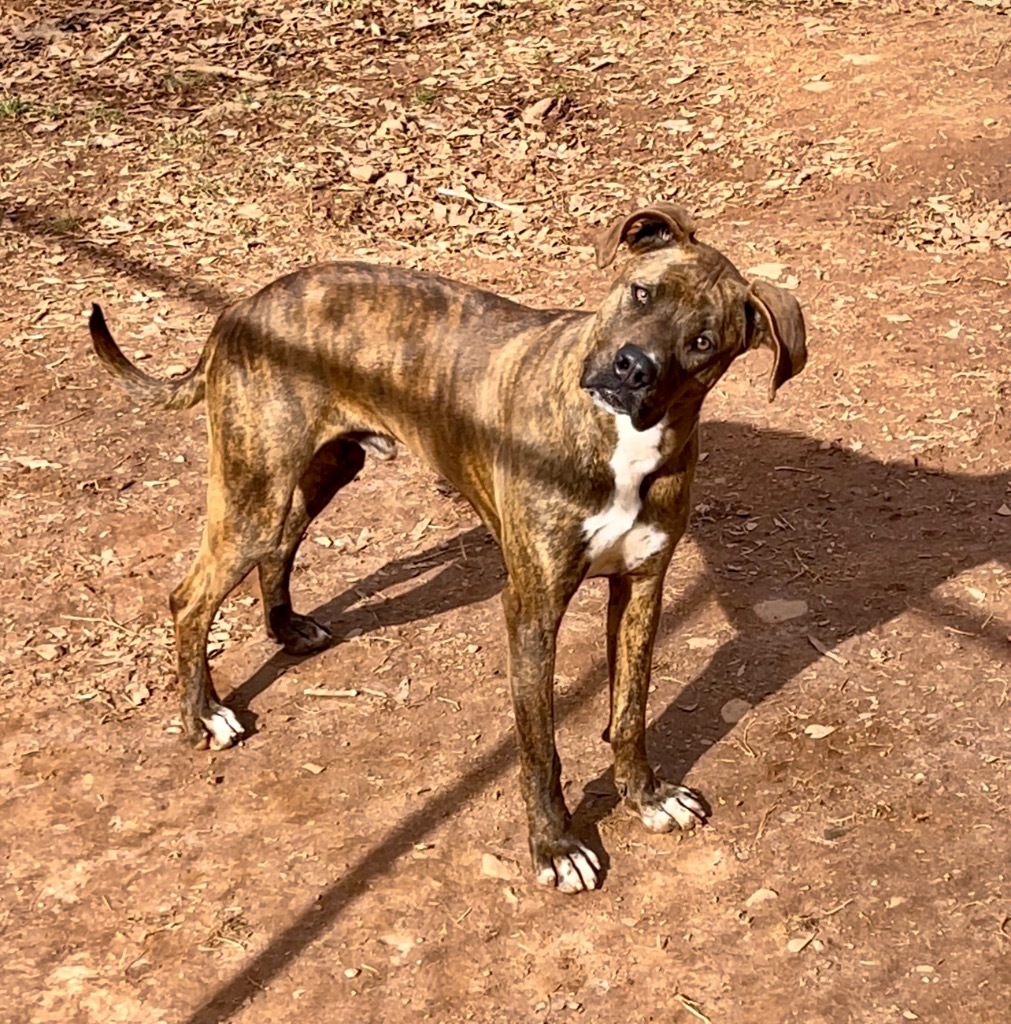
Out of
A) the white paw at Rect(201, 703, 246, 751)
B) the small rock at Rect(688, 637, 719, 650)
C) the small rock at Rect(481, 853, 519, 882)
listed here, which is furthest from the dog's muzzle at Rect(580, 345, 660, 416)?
the white paw at Rect(201, 703, 246, 751)

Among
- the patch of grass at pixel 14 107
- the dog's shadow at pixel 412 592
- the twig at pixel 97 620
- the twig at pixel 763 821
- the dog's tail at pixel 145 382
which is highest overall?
the dog's tail at pixel 145 382

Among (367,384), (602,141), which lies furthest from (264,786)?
(602,141)

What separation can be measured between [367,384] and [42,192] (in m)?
5.59

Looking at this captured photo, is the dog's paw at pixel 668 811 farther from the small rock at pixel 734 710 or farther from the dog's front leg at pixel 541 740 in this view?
the small rock at pixel 734 710

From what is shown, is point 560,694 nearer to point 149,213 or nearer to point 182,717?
point 182,717

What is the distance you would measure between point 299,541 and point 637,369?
7.42ft

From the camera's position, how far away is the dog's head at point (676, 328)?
4.22 meters

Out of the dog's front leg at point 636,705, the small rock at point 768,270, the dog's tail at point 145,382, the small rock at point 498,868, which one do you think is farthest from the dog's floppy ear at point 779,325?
the small rock at point 768,270

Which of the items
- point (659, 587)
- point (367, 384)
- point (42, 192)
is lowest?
point (42, 192)

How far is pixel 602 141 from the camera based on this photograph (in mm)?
10227

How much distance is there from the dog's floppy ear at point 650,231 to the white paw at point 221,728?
2250mm

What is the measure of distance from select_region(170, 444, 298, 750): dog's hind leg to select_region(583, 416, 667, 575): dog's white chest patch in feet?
3.94

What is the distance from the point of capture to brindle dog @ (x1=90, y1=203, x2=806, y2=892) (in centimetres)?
435

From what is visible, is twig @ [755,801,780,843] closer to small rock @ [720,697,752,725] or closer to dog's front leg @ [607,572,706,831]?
dog's front leg @ [607,572,706,831]
